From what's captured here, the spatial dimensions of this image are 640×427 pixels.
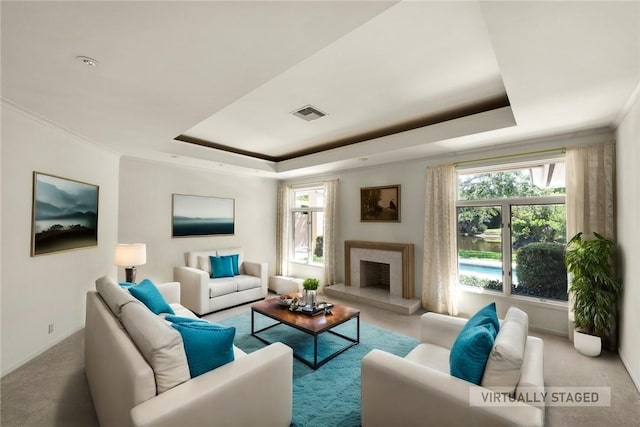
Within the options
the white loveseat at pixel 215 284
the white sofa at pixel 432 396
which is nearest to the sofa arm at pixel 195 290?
the white loveseat at pixel 215 284

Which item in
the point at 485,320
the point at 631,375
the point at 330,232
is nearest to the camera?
the point at 485,320

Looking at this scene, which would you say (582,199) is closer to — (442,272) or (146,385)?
(442,272)

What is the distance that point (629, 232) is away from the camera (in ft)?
8.48

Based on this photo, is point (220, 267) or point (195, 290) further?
point (220, 267)

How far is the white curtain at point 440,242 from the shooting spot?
4121mm

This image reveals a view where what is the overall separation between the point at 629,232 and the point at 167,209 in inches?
241

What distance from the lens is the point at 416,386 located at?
155 cm

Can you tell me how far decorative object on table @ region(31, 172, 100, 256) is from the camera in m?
2.83

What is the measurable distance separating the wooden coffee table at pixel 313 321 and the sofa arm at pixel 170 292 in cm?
115

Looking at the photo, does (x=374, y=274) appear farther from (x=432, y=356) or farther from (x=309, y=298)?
(x=432, y=356)

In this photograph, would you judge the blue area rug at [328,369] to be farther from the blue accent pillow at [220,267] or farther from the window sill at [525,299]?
the window sill at [525,299]

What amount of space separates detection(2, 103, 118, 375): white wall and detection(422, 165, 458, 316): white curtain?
480 cm

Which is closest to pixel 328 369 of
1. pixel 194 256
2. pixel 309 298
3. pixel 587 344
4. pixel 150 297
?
pixel 309 298

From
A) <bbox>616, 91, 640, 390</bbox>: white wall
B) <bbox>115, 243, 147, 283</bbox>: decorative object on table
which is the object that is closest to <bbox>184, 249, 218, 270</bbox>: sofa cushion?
<bbox>115, 243, 147, 283</bbox>: decorative object on table
